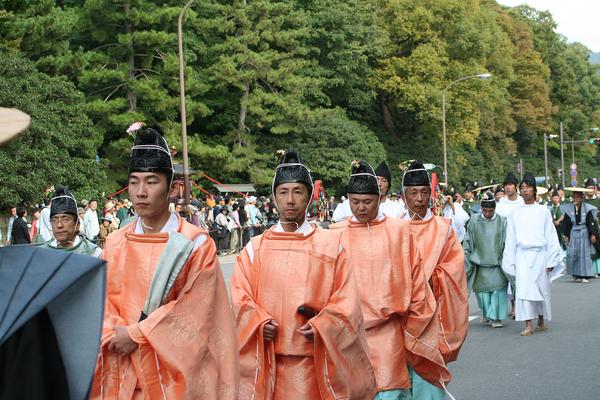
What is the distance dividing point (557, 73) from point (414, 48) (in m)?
45.5

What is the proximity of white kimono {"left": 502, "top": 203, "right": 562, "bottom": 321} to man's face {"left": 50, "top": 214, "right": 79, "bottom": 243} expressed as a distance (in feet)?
22.8

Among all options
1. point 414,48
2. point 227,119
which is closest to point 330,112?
point 227,119

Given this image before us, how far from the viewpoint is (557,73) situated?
99938 mm

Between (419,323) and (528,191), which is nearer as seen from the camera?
(419,323)

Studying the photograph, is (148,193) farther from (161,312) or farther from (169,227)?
(161,312)

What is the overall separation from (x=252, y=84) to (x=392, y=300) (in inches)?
1436

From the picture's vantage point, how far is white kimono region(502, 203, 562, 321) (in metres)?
13.4

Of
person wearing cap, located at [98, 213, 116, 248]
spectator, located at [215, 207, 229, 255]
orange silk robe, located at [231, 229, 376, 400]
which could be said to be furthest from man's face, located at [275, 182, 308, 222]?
spectator, located at [215, 207, 229, 255]

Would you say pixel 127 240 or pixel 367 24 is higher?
pixel 367 24

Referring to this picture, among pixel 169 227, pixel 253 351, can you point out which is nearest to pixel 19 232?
pixel 253 351

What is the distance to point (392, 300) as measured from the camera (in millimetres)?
7355

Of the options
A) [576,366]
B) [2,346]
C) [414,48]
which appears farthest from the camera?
[414,48]

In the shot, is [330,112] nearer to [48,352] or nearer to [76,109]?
[76,109]

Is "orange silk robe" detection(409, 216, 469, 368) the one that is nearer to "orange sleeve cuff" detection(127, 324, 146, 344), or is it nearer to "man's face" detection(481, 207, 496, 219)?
"orange sleeve cuff" detection(127, 324, 146, 344)
